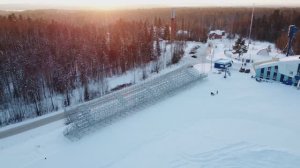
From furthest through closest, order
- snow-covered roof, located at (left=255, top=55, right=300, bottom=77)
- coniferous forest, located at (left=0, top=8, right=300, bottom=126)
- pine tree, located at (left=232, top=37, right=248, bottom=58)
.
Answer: pine tree, located at (left=232, top=37, right=248, bottom=58)
coniferous forest, located at (left=0, top=8, right=300, bottom=126)
snow-covered roof, located at (left=255, top=55, right=300, bottom=77)

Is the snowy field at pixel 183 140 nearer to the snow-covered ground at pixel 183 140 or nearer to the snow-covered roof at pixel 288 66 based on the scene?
the snow-covered ground at pixel 183 140

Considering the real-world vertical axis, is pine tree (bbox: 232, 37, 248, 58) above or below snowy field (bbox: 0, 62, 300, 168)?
above

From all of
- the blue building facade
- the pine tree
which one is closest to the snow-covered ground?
the blue building facade

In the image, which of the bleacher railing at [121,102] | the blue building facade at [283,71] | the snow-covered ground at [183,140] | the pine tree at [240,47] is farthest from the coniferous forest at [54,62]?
the blue building facade at [283,71]

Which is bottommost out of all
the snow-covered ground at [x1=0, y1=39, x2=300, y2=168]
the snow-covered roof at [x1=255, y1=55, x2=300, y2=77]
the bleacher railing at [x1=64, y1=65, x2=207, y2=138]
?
the snow-covered ground at [x1=0, y1=39, x2=300, y2=168]

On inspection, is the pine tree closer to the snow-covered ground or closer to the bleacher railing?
the bleacher railing

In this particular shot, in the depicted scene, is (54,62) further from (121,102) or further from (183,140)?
(183,140)

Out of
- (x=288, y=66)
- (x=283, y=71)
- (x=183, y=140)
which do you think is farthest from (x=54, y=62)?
(x=288, y=66)

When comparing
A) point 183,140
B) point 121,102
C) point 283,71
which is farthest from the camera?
point 283,71

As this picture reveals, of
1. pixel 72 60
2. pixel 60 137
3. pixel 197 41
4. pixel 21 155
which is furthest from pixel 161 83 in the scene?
pixel 197 41

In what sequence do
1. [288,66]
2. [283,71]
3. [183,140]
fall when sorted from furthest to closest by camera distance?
1. [283,71]
2. [288,66]
3. [183,140]
